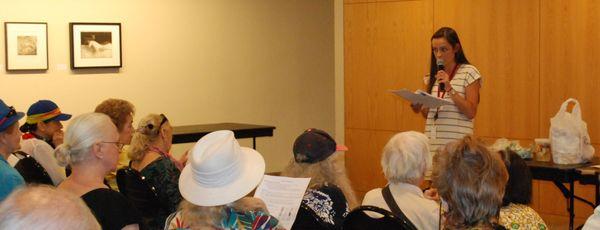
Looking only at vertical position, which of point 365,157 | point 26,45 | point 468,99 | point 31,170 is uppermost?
point 26,45

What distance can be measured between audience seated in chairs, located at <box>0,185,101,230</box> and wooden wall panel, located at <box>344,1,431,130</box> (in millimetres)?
5884

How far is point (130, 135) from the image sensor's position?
4.84 m

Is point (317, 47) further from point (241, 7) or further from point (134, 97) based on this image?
point (134, 97)

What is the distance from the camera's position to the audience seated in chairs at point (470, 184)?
2734mm

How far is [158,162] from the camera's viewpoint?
164 inches

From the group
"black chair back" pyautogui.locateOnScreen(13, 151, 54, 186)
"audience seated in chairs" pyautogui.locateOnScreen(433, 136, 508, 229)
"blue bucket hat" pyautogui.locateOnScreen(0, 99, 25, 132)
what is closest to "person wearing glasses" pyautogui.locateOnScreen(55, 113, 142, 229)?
"blue bucket hat" pyautogui.locateOnScreen(0, 99, 25, 132)

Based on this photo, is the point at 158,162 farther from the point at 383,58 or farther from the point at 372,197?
the point at 383,58

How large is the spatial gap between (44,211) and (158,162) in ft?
8.86

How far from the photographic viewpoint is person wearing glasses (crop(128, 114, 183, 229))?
4031mm

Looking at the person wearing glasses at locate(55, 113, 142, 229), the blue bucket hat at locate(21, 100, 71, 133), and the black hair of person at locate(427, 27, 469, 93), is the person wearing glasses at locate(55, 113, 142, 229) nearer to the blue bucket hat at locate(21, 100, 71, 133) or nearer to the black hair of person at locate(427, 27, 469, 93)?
the blue bucket hat at locate(21, 100, 71, 133)

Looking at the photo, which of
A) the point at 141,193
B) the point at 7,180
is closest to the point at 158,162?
the point at 141,193

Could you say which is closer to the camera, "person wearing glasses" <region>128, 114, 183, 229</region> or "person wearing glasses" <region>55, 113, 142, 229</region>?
"person wearing glasses" <region>55, 113, 142, 229</region>

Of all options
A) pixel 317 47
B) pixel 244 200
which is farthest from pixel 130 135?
pixel 317 47

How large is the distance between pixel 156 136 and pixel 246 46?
5.32 meters
